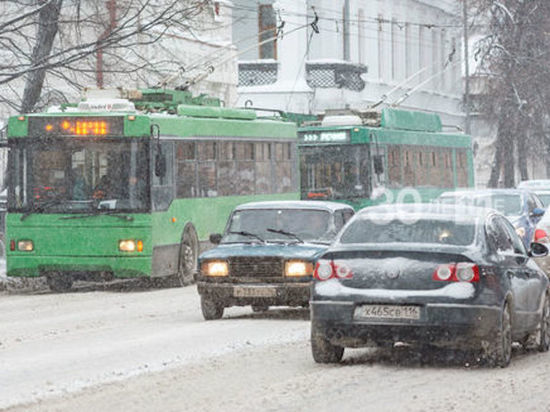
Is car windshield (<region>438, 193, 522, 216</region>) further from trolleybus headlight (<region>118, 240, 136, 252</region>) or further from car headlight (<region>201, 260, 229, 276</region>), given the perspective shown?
car headlight (<region>201, 260, 229, 276</region>)

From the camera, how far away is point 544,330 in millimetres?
15586

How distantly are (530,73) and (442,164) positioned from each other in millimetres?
22641

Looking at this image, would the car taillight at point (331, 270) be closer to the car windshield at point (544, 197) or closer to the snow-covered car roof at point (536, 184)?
the car windshield at point (544, 197)

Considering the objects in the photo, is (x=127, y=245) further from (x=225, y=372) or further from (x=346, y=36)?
(x=346, y=36)

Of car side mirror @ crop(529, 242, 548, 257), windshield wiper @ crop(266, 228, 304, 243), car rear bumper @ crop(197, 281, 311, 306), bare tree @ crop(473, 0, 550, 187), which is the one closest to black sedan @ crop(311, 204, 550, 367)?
car side mirror @ crop(529, 242, 548, 257)

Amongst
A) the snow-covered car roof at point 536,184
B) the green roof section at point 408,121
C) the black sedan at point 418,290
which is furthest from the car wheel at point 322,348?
the snow-covered car roof at point 536,184

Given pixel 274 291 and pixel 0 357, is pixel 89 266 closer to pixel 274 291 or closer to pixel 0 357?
pixel 274 291

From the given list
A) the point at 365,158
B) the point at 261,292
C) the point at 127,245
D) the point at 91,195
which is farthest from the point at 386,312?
the point at 365,158

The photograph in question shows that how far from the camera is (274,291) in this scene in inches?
749

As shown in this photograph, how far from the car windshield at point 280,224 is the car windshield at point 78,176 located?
5467mm

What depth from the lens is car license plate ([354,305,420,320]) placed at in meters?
13.7

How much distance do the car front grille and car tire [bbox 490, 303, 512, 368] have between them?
5.32 m

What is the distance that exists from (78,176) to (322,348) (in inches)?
487

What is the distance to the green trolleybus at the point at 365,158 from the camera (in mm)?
35844
